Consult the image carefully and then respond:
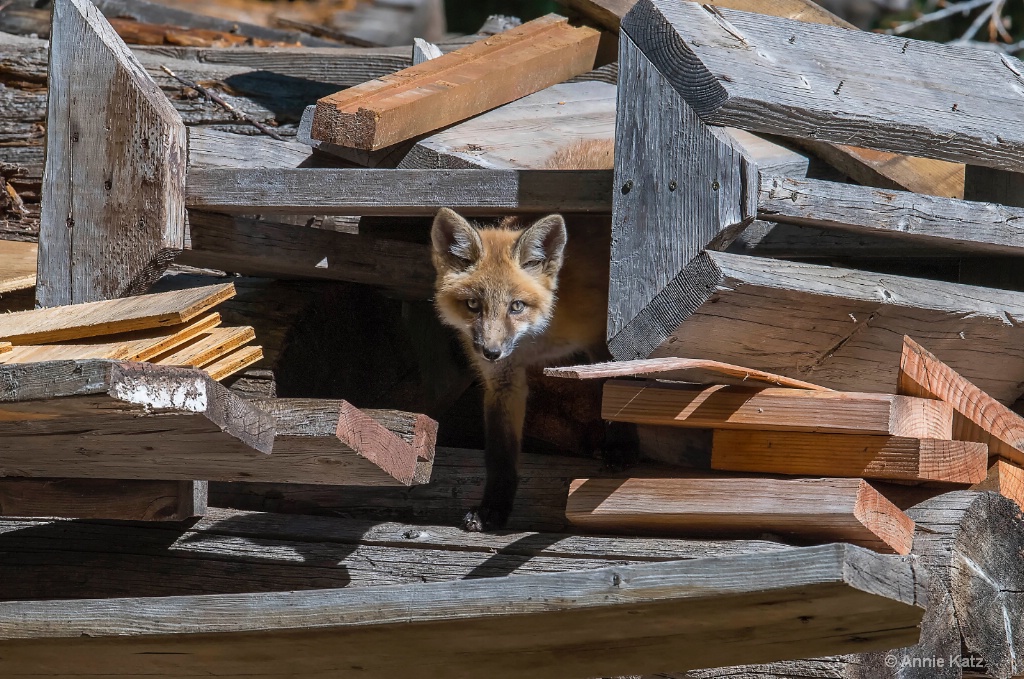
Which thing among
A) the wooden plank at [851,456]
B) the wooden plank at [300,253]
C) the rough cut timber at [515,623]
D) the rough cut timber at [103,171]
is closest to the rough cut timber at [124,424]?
the rough cut timber at [515,623]

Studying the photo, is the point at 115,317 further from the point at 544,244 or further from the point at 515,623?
the point at 544,244

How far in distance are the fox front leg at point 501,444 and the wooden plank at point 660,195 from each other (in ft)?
3.23

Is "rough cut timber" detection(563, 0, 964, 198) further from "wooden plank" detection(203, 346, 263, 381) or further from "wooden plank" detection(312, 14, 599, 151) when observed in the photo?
"wooden plank" detection(203, 346, 263, 381)

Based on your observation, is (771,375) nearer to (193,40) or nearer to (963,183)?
(963,183)

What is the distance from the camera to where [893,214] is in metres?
3.17

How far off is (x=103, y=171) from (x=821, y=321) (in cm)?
254

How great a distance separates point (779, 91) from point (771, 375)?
2.78ft

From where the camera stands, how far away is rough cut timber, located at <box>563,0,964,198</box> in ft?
13.0

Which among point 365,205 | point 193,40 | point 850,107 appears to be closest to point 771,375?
point 850,107

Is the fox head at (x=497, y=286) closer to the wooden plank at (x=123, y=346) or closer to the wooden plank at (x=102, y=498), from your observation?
the wooden plank at (x=102, y=498)

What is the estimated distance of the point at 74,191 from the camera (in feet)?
12.1

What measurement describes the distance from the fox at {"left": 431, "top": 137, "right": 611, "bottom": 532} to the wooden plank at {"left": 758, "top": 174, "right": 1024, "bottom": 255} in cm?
116

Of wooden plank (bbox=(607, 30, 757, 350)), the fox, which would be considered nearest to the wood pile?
wooden plank (bbox=(607, 30, 757, 350))

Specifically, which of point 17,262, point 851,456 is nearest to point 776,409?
point 851,456
